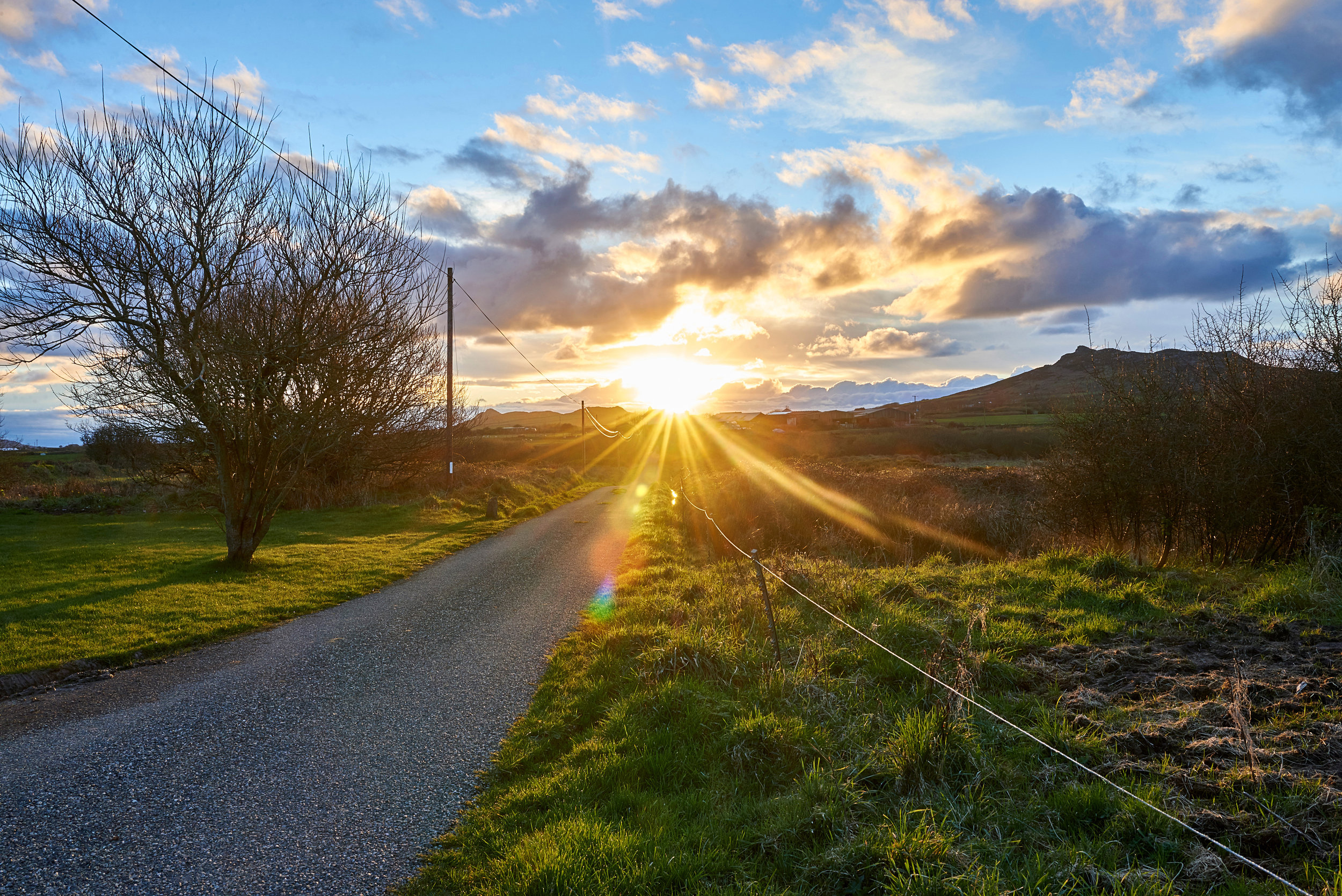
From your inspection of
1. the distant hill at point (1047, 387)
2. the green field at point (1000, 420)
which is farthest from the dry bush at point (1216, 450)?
the green field at point (1000, 420)

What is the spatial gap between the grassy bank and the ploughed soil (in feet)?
0.06

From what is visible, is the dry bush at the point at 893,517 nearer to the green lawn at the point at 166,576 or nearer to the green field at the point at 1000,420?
the green lawn at the point at 166,576

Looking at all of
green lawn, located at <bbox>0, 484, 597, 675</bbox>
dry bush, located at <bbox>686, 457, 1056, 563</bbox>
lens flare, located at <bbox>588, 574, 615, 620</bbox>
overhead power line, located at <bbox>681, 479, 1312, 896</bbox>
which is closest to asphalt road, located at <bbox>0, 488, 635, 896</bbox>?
lens flare, located at <bbox>588, 574, 615, 620</bbox>

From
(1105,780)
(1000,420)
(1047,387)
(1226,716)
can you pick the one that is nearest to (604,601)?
(1226,716)

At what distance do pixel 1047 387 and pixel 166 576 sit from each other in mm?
158167

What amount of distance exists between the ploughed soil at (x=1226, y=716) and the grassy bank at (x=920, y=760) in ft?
0.06

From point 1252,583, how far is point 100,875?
11732 millimetres

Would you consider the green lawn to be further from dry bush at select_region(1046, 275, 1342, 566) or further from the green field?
the green field

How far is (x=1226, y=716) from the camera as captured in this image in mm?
4586

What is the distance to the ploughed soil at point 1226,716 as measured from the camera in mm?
3506

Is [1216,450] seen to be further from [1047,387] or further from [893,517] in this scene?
[1047,387]

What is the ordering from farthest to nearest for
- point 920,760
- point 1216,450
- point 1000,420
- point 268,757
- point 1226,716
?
1. point 1000,420
2. point 1216,450
3. point 268,757
4. point 1226,716
5. point 920,760

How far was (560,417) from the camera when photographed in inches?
6535

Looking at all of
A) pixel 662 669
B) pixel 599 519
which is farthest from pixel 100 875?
pixel 599 519
